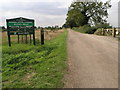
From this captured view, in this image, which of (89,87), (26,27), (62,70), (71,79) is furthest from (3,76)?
(26,27)

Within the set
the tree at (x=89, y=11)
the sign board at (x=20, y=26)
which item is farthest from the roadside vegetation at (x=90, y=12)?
the sign board at (x=20, y=26)

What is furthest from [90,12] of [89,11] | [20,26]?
[20,26]

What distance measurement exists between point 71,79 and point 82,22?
3800 centimetres

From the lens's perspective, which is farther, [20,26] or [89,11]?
[89,11]

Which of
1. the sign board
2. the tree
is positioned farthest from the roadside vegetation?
the sign board

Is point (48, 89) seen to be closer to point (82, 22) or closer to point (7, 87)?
point (7, 87)

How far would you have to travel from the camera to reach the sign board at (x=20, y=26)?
9398mm

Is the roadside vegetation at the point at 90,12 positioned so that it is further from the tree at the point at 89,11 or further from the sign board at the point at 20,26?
the sign board at the point at 20,26

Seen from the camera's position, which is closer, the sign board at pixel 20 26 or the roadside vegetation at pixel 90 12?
the sign board at pixel 20 26

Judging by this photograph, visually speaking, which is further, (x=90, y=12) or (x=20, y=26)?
(x=90, y=12)

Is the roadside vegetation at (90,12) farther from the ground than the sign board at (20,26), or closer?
farther from the ground

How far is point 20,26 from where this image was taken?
969 cm

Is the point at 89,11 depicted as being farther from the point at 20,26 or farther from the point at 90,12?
the point at 20,26

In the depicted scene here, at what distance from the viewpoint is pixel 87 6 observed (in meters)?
39.1
